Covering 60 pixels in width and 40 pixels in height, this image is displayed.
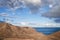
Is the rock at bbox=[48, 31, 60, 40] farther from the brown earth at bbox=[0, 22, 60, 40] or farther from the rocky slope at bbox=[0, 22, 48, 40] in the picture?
the rocky slope at bbox=[0, 22, 48, 40]

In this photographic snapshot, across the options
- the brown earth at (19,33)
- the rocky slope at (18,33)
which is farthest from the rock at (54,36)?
the rocky slope at (18,33)

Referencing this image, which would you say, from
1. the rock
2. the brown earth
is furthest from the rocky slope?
the rock

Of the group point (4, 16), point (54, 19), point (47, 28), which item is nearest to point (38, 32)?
point (47, 28)

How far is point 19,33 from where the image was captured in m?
3.92

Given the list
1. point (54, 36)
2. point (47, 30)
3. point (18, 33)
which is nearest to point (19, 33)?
point (18, 33)

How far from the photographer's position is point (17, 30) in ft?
12.9

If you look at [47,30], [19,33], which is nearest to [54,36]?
[47,30]

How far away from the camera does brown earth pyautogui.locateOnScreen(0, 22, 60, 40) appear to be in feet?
12.8

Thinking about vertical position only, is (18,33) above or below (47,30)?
below

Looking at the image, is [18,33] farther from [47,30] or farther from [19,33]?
[47,30]

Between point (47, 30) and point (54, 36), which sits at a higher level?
point (47, 30)

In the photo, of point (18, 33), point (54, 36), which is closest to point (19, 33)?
point (18, 33)

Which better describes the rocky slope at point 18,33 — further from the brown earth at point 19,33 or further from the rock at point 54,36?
the rock at point 54,36

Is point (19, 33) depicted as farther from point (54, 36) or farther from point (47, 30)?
point (54, 36)
